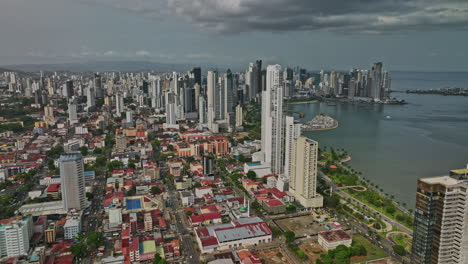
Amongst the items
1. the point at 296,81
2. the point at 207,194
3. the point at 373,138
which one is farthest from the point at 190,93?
the point at 296,81

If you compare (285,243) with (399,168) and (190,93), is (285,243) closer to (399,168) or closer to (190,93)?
(399,168)

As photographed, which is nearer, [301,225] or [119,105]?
[301,225]

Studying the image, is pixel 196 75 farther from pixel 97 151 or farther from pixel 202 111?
pixel 97 151

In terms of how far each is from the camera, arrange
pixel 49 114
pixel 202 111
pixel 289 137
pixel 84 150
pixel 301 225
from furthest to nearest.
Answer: pixel 202 111, pixel 49 114, pixel 84 150, pixel 289 137, pixel 301 225

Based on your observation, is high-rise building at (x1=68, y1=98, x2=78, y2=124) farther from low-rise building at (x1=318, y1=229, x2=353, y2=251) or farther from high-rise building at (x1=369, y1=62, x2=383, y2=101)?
high-rise building at (x1=369, y1=62, x2=383, y2=101)

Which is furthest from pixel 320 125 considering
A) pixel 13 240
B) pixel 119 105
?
pixel 13 240
